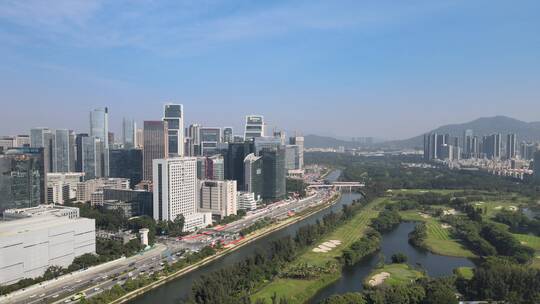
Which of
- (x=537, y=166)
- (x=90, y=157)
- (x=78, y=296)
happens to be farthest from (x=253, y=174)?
(x=537, y=166)

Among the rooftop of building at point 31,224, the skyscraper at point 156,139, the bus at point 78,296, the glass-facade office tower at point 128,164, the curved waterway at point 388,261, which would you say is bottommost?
the curved waterway at point 388,261

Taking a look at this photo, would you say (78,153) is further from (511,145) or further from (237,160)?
(511,145)

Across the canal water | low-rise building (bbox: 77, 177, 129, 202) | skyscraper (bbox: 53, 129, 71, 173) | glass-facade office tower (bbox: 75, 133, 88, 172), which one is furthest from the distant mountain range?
the canal water

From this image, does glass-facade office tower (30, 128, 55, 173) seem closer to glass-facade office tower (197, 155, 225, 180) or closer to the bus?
glass-facade office tower (197, 155, 225, 180)

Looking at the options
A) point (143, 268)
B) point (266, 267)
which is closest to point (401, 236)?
point (266, 267)

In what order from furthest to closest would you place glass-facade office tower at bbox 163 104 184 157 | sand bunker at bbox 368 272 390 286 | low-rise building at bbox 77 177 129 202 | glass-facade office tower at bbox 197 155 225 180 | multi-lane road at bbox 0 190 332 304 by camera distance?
glass-facade office tower at bbox 163 104 184 157 < glass-facade office tower at bbox 197 155 225 180 < low-rise building at bbox 77 177 129 202 < sand bunker at bbox 368 272 390 286 < multi-lane road at bbox 0 190 332 304

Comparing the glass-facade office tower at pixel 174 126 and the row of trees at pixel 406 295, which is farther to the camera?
the glass-facade office tower at pixel 174 126

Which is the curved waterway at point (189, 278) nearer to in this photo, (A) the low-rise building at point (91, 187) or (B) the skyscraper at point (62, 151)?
(A) the low-rise building at point (91, 187)

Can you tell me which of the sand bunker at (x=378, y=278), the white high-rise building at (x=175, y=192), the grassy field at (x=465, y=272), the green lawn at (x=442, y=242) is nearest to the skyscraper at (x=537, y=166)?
the green lawn at (x=442, y=242)
